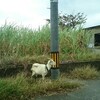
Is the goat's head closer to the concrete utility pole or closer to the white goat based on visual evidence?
the white goat

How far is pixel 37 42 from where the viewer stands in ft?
49.7

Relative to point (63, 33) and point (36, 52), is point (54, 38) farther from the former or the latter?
point (63, 33)

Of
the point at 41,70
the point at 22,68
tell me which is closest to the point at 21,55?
the point at 22,68

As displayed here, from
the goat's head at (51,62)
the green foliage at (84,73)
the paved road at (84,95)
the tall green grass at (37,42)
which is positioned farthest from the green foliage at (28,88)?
the tall green grass at (37,42)

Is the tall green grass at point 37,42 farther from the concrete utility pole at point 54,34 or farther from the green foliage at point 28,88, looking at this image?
the green foliage at point 28,88

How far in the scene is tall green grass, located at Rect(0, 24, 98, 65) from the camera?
13.4 metres

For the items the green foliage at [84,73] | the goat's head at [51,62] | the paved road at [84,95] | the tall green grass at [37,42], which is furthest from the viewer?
the tall green grass at [37,42]

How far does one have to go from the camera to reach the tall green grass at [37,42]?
13.4m

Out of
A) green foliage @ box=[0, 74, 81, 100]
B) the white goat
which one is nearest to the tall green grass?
the white goat

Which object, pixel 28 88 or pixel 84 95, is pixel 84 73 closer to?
pixel 84 95

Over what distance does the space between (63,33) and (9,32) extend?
3.50 meters

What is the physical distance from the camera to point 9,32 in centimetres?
1402

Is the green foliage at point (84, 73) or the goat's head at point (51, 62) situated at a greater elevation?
the goat's head at point (51, 62)

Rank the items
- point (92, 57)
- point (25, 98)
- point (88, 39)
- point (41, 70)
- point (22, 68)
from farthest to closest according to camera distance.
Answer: point (88, 39) → point (92, 57) → point (22, 68) → point (41, 70) → point (25, 98)
